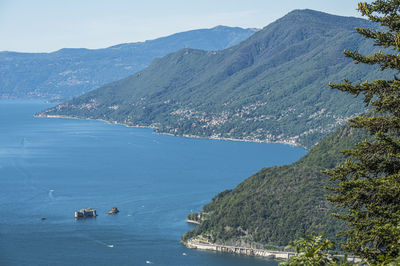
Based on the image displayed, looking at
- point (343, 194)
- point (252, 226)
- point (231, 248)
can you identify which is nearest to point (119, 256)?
point (231, 248)

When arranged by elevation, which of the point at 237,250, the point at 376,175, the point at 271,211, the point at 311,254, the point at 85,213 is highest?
the point at 376,175

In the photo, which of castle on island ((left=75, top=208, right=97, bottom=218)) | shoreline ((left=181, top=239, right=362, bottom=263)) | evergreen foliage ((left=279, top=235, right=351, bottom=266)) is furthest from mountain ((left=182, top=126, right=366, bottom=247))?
evergreen foliage ((left=279, top=235, right=351, bottom=266))

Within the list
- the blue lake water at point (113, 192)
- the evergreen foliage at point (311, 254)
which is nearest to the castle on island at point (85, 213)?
the blue lake water at point (113, 192)

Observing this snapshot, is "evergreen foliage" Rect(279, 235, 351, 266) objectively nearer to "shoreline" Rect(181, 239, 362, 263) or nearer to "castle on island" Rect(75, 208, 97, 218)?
"shoreline" Rect(181, 239, 362, 263)

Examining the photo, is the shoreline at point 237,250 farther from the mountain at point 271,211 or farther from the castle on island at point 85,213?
the castle on island at point 85,213

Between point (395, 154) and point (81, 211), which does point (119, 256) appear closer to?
point (81, 211)

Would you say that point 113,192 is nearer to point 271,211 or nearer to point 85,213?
point 85,213

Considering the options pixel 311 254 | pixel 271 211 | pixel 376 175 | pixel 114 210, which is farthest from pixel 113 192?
pixel 311 254
